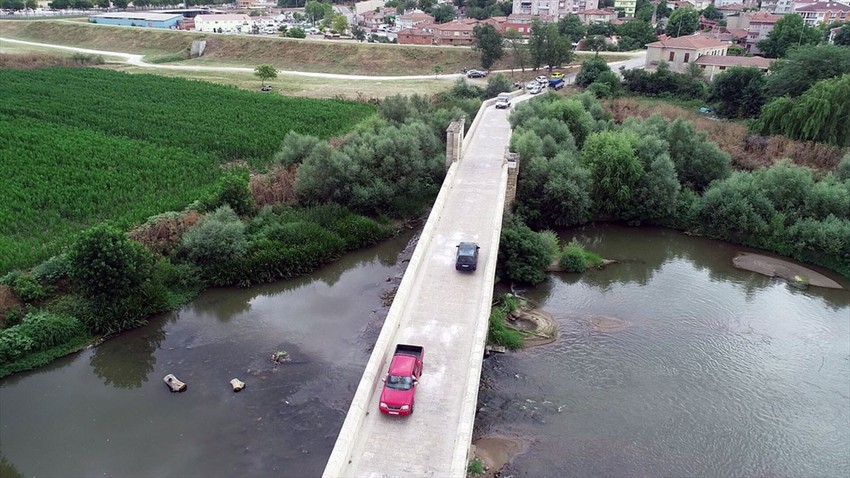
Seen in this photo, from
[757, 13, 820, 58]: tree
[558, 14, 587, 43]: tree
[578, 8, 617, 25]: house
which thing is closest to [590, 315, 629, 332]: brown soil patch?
[757, 13, 820, 58]: tree

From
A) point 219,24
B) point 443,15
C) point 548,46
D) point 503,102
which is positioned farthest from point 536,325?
point 443,15

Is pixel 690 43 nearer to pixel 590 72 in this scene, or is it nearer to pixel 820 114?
pixel 590 72

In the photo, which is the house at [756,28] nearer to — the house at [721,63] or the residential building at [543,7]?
the house at [721,63]

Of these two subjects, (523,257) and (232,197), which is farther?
(232,197)

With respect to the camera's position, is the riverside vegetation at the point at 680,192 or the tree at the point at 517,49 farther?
the tree at the point at 517,49

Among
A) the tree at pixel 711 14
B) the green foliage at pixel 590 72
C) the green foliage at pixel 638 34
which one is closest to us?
the green foliage at pixel 590 72

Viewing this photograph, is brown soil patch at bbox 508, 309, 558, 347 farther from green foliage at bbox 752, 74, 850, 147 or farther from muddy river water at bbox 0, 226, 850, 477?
green foliage at bbox 752, 74, 850, 147

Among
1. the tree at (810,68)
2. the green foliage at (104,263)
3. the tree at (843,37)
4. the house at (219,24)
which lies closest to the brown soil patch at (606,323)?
the green foliage at (104,263)

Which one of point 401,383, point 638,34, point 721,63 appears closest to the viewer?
point 401,383
